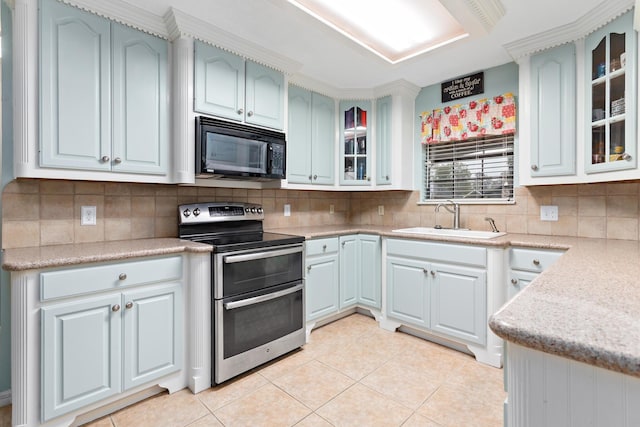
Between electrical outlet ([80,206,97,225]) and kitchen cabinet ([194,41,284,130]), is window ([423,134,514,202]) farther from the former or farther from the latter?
electrical outlet ([80,206,97,225])

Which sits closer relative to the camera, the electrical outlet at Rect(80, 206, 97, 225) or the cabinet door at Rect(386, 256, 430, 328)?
the electrical outlet at Rect(80, 206, 97, 225)

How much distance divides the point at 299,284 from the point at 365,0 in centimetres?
191

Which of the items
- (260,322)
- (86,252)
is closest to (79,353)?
(86,252)

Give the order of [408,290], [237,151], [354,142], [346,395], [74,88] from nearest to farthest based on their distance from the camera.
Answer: [74,88] → [346,395] → [237,151] → [408,290] → [354,142]

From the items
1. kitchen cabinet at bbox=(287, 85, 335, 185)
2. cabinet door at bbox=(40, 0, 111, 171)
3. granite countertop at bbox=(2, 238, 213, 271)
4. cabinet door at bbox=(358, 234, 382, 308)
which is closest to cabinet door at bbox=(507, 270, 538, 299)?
cabinet door at bbox=(358, 234, 382, 308)

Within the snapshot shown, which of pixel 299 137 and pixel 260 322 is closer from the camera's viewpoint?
pixel 260 322

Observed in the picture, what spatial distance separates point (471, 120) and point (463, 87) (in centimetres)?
33

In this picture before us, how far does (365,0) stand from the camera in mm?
1870

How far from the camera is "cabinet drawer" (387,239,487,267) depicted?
2.21 metres

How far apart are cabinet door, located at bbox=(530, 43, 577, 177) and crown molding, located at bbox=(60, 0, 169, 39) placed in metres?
2.57

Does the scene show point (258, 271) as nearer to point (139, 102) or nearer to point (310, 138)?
point (139, 102)

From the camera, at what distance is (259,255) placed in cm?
207

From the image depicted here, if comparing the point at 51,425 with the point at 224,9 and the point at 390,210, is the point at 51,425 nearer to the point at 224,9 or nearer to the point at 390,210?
the point at 224,9

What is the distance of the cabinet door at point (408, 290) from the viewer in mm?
2512
